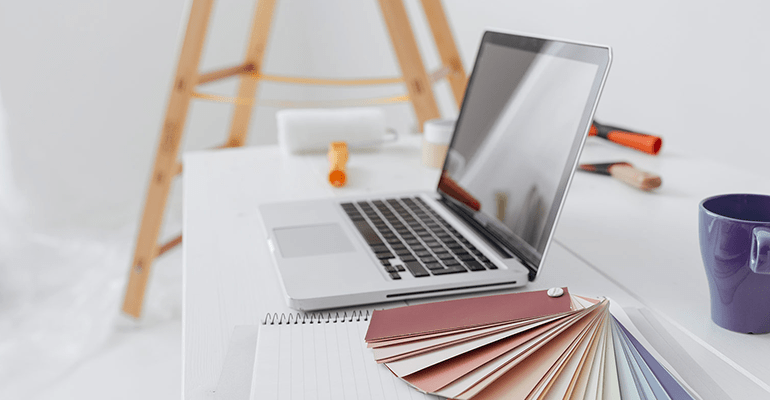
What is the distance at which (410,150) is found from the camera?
1.29 meters

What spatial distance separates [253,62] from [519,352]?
4.20 ft

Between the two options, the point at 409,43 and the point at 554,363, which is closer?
the point at 554,363

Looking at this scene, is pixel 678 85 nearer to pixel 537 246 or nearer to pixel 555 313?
pixel 537 246

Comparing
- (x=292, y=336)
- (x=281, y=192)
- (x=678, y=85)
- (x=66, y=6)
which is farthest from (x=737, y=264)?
(x=66, y=6)

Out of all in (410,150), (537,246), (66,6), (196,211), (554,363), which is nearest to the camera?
(554,363)

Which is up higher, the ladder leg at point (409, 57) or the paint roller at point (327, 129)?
the ladder leg at point (409, 57)

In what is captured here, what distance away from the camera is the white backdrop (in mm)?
1443

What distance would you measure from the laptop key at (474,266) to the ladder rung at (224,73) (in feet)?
3.19

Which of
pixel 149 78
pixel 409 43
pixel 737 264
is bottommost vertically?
pixel 149 78

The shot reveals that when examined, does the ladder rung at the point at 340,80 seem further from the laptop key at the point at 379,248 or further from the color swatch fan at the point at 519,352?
the color swatch fan at the point at 519,352

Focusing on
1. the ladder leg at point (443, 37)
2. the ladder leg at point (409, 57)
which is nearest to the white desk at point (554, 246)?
the ladder leg at point (409, 57)

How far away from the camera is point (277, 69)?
2.90 meters

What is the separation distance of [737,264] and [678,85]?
1133 mm

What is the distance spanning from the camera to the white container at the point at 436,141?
3.68 feet
